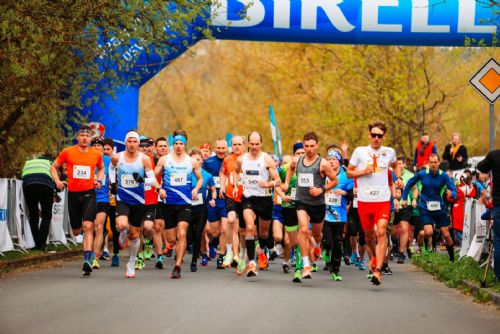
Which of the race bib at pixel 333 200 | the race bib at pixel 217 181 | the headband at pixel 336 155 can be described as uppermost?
the headband at pixel 336 155

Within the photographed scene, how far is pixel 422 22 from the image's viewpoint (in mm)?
22781

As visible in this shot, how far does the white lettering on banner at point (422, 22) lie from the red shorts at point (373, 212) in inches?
377

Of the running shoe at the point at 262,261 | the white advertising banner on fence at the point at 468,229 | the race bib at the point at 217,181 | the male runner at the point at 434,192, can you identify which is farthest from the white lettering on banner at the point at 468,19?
the running shoe at the point at 262,261

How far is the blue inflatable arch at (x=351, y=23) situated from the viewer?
22.5 meters

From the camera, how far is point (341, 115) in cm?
3675

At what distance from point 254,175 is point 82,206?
2.64m

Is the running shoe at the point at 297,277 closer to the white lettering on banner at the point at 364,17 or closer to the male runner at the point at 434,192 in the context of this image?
the male runner at the point at 434,192

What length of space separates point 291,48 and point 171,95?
82.5 ft

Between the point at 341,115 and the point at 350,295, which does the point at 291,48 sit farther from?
the point at 350,295

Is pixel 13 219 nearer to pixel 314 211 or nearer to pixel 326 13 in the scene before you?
pixel 314 211

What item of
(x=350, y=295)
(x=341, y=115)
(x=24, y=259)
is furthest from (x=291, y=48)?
(x=350, y=295)

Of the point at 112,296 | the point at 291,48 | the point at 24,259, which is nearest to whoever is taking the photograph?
the point at 112,296

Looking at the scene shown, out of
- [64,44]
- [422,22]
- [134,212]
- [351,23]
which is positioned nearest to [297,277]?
[134,212]

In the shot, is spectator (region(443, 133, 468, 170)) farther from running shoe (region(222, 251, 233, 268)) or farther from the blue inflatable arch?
running shoe (region(222, 251, 233, 268))
